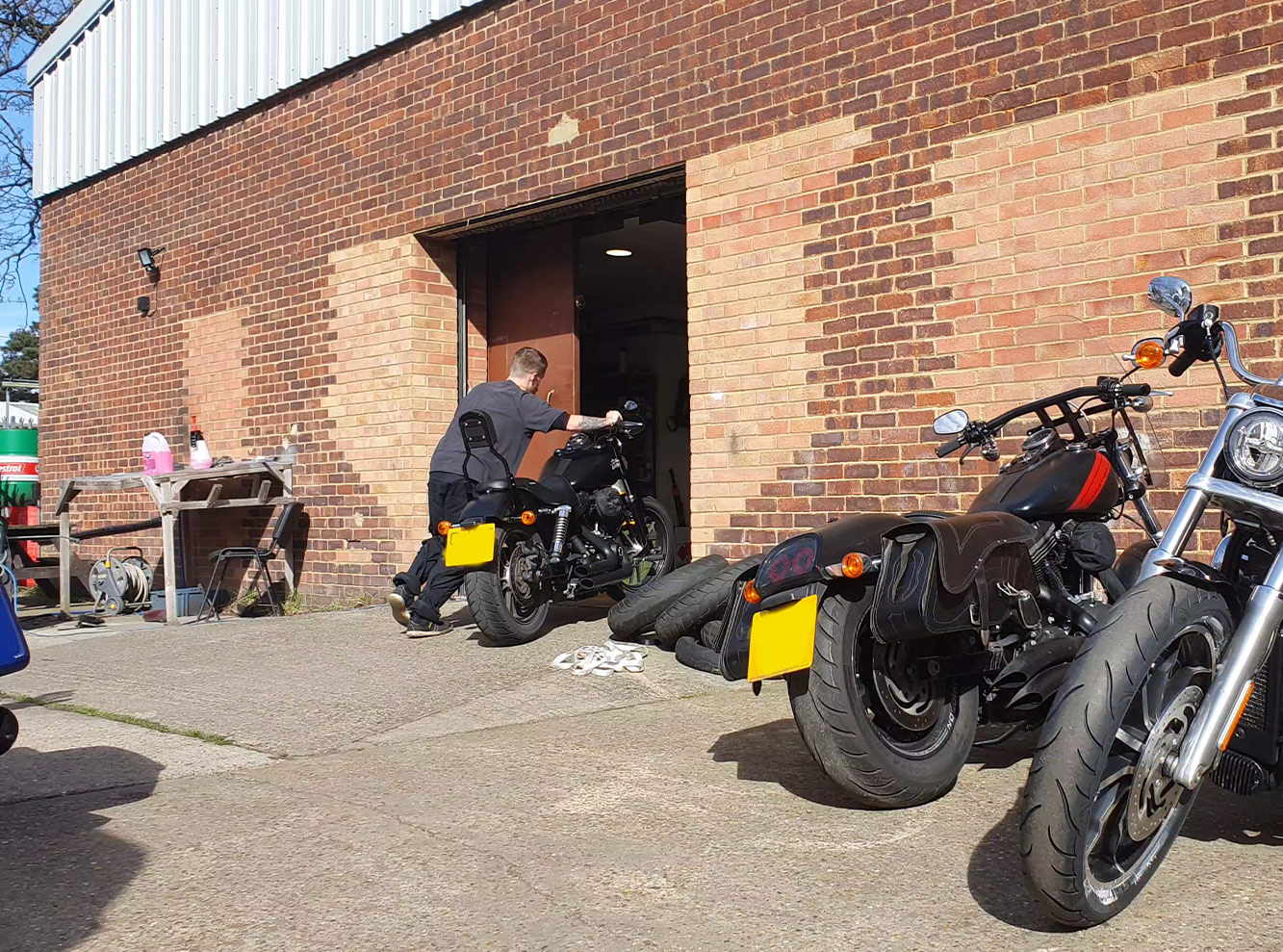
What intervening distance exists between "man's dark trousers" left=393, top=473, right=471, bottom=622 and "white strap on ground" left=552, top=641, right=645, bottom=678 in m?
1.04

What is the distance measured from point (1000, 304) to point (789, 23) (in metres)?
2.13

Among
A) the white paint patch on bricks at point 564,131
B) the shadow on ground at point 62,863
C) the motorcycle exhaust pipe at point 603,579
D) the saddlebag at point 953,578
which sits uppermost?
the white paint patch on bricks at point 564,131

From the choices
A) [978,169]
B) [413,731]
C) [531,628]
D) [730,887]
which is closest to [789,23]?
[978,169]

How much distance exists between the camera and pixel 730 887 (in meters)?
2.92

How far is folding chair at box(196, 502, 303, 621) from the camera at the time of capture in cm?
966

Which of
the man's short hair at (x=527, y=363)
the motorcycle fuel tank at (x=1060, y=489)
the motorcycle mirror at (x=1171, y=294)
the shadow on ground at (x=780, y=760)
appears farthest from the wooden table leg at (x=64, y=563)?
the motorcycle mirror at (x=1171, y=294)

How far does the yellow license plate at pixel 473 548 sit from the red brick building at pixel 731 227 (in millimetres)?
1461

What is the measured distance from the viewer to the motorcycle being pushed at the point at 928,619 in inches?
126

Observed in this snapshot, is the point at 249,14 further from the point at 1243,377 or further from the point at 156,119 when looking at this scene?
the point at 1243,377

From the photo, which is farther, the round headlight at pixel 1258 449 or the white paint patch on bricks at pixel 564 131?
the white paint patch on bricks at pixel 564 131

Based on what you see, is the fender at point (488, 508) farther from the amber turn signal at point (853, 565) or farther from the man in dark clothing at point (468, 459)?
the amber turn signal at point (853, 565)

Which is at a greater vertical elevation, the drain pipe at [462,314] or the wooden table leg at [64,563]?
the drain pipe at [462,314]

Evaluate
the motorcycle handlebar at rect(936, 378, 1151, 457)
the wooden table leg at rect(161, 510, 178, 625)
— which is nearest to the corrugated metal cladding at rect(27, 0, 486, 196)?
the wooden table leg at rect(161, 510, 178, 625)

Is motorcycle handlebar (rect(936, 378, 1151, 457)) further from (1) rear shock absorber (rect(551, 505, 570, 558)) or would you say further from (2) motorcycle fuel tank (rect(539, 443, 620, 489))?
(2) motorcycle fuel tank (rect(539, 443, 620, 489))
